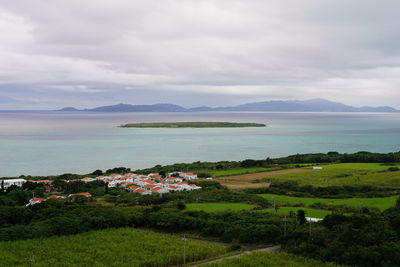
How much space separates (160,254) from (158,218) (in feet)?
16.5

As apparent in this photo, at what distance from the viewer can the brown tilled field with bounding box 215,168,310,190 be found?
108ft

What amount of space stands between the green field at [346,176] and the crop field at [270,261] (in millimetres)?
17574

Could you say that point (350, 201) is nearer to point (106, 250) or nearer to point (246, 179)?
point (246, 179)

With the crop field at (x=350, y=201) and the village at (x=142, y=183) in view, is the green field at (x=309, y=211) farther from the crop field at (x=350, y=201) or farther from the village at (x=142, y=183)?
the village at (x=142, y=183)

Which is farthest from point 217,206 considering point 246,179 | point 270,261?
point 246,179

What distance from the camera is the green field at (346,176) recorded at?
103 feet

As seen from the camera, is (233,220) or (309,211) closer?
(233,220)

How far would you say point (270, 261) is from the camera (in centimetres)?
1425

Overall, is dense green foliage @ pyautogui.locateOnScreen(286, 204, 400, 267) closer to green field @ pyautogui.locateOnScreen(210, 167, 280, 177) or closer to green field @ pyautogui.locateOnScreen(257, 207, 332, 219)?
green field @ pyautogui.locateOnScreen(257, 207, 332, 219)

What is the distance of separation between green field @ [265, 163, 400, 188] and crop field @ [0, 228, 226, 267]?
18579 millimetres

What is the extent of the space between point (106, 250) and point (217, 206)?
396 inches

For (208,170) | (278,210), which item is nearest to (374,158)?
(208,170)

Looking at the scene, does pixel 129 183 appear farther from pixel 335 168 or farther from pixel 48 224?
pixel 335 168

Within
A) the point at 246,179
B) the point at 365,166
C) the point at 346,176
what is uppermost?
the point at 365,166
